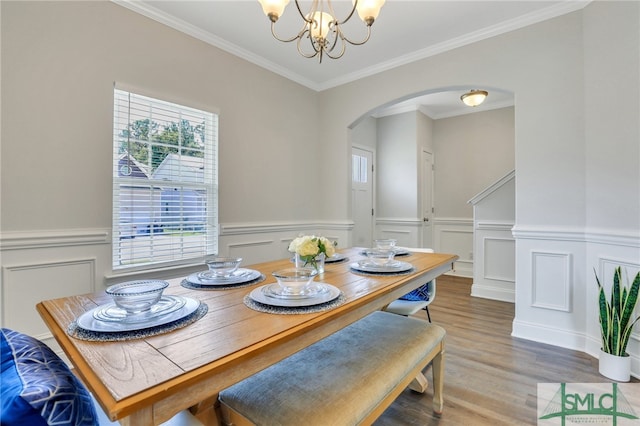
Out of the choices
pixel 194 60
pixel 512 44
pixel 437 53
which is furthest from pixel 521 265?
pixel 194 60

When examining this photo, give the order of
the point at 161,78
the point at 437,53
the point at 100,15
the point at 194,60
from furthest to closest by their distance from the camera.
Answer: the point at 437,53, the point at 194,60, the point at 161,78, the point at 100,15

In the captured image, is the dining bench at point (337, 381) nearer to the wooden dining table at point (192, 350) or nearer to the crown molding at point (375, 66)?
the wooden dining table at point (192, 350)

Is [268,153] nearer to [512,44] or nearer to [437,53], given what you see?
[437,53]

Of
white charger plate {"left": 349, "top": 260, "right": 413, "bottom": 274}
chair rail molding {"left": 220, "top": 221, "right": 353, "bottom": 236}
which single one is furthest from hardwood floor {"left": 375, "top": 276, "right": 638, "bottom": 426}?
chair rail molding {"left": 220, "top": 221, "right": 353, "bottom": 236}

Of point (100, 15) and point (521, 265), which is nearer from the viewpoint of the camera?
point (100, 15)

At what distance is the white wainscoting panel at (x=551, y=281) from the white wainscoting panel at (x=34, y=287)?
3597mm

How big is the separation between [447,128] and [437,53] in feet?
8.55

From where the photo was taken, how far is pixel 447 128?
5504mm

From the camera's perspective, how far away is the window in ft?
7.86

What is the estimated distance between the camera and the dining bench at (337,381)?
0.99m

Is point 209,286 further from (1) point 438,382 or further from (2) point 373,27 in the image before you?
(2) point 373,27

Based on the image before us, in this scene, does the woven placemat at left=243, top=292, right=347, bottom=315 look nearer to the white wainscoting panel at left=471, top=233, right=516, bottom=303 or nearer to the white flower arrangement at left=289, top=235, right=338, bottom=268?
the white flower arrangement at left=289, top=235, right=338, bottom=268

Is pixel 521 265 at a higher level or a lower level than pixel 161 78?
lower

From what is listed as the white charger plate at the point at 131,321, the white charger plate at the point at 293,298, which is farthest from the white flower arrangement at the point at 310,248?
the white charger plate at the point at 131,321
